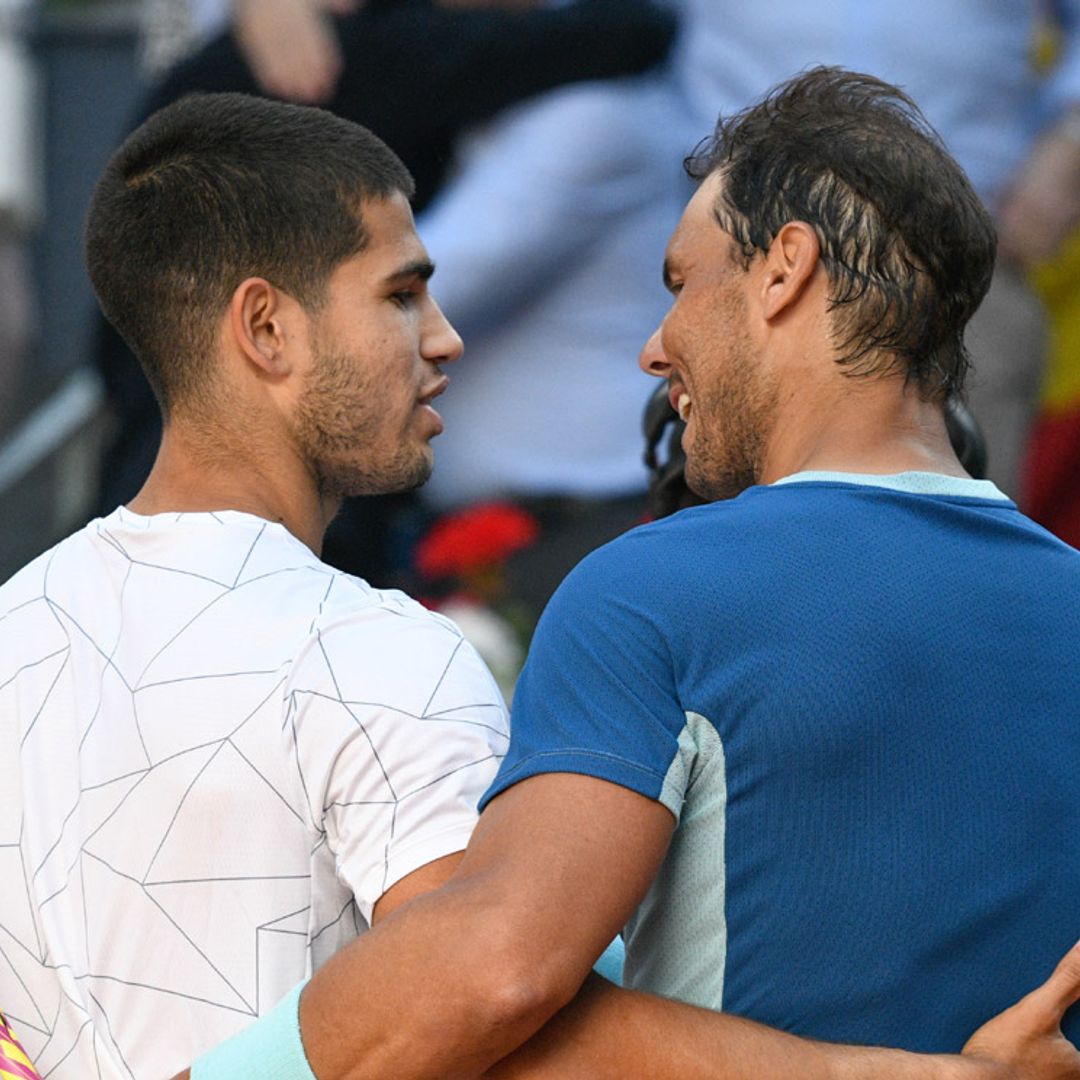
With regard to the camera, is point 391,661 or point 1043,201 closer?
point 391,661

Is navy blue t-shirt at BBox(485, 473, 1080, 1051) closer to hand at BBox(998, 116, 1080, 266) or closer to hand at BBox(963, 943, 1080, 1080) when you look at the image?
hand at BBox(963, 943, 1080, 1080)

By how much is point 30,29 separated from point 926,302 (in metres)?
5.20

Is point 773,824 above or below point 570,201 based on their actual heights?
above

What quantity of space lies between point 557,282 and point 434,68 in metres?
0.60

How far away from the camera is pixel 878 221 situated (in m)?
1.99

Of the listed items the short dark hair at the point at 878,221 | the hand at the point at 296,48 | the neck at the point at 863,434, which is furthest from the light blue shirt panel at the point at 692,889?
the hand at the point at 296,48

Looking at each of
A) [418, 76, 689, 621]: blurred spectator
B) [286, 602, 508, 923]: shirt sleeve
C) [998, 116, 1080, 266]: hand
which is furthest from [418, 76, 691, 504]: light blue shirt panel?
[286, 602, 508, 923]: shirt sleeve

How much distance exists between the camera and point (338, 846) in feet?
6.49

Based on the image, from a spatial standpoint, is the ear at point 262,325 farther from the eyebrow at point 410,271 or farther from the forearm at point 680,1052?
the forearm at point 680,1052

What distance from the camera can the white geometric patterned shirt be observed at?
6.45 feet

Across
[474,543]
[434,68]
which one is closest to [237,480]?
[474,543]

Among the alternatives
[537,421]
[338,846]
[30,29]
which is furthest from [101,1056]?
[30,29]

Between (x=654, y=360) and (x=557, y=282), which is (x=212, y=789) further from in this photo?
(x=557, y=282)

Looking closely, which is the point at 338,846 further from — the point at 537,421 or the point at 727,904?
the point at 537,421
